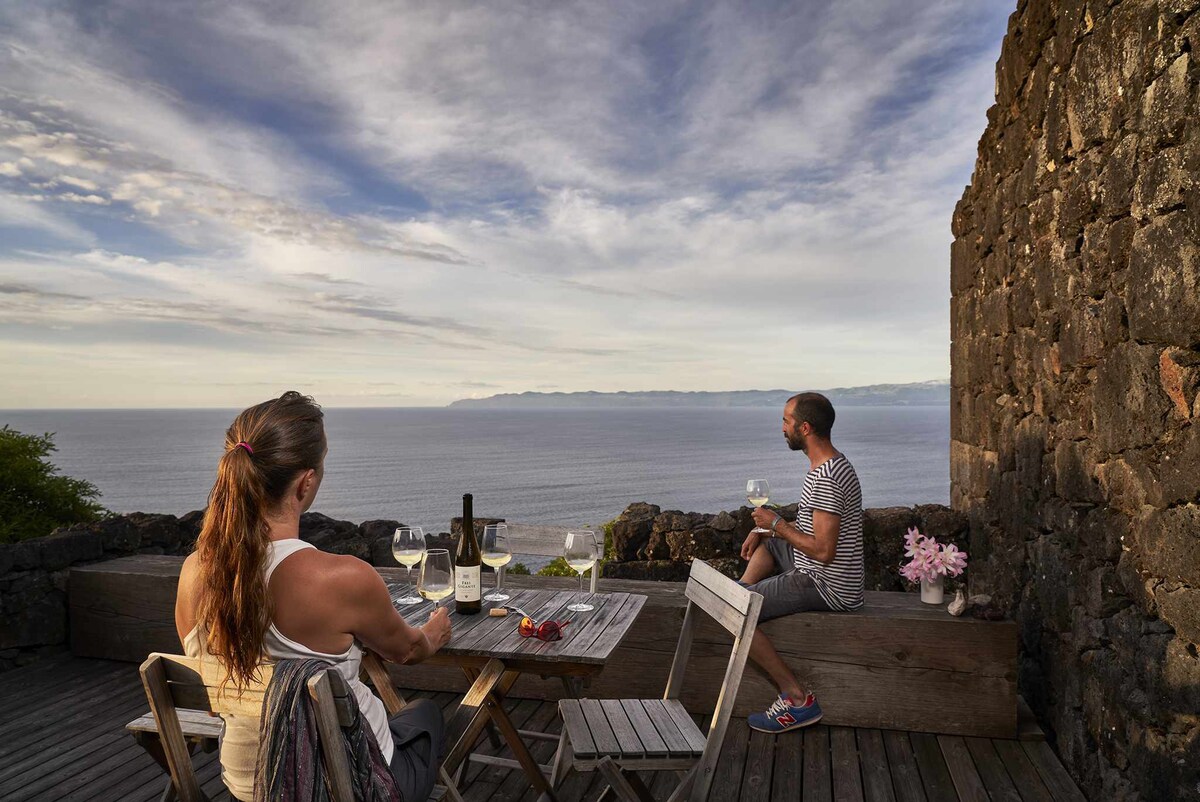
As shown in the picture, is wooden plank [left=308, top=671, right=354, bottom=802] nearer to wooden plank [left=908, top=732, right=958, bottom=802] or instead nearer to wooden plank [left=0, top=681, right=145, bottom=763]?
wooden plank [left=908, top=732, right=958, bottom=802]

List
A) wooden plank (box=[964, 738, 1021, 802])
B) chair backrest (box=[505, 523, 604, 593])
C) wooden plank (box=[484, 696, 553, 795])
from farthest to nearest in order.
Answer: chair backrest (box=[505, 523, 604, 593]) → wooden plank (box=[964, 738, 1021, 802]) → wooden plank (box=[484, 696, 553, 795])

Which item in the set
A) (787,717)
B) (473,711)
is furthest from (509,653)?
(787,717)

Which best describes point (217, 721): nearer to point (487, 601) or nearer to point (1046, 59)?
point (487, 601)

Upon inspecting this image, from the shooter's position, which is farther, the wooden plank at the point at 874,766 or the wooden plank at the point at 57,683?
the wooden plank at the point at 57,683

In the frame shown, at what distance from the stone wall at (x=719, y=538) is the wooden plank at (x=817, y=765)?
1.70 m

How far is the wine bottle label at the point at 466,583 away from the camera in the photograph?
2865mm

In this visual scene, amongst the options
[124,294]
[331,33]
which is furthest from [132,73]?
[124,294]

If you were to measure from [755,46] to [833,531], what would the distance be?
9.89 metres

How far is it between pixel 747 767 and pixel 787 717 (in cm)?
43

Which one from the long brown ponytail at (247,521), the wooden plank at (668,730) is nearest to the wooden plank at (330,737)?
the long brown ponytail at (247,521)

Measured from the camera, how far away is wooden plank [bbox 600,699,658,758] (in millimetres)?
2330

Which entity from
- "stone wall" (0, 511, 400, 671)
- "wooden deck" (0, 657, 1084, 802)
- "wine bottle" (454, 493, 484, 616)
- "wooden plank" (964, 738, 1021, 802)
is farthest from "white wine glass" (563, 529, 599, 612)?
"stone wall" (0, 511, 400, 671)

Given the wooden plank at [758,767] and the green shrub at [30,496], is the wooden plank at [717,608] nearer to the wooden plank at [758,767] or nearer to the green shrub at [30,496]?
the wooden plank at [758,767]

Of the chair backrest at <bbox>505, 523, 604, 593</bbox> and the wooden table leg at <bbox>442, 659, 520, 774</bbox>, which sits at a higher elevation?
the chair backrest at <bbox>505, 523, 604, 593</bbox>
